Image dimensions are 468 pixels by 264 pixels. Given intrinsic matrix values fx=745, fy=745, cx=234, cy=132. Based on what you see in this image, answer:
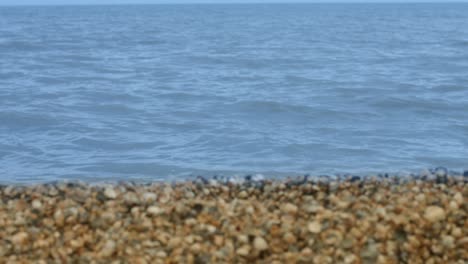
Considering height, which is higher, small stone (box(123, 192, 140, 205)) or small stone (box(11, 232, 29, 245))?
small stone (box(123, 192, 140, 205))

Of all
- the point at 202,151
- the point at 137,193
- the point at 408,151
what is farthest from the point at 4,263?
the point at 408,151

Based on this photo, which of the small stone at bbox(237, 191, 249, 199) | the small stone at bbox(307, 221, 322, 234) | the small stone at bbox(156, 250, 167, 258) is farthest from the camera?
the small stone at bbox(237, 191, 249, 199)

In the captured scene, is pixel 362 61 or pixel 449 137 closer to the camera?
pixel 449 137

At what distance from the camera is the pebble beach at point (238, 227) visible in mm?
5059

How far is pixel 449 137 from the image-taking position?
11.6 meters

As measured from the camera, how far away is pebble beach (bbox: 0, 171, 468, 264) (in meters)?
5.06

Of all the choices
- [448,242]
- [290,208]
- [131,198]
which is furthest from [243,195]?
[448,242]

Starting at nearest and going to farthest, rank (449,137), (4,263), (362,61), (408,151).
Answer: (4,263) < (408,151) < (449,137) < (362,61)

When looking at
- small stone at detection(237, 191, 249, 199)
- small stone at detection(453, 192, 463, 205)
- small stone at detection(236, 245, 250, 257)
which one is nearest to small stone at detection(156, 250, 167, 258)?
small stone at detection(236, 245, 250, 257)

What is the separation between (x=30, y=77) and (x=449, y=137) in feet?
39.8

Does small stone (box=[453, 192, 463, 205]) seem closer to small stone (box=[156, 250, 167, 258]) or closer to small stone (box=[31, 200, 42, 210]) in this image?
small stone (box=[156, 250, 167, 258])

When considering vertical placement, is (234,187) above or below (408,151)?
below

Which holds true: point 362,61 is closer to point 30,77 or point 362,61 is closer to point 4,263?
point 30,77

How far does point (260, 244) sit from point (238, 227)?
0.35 m
